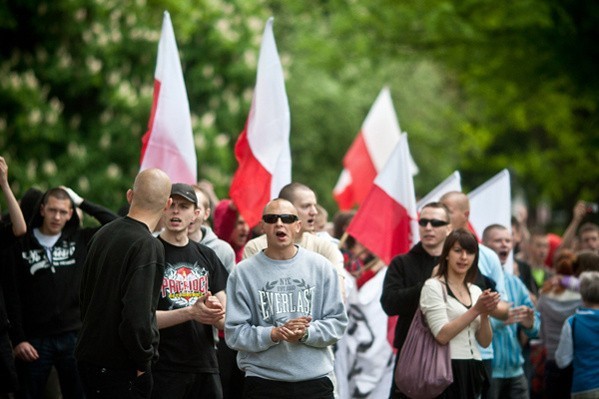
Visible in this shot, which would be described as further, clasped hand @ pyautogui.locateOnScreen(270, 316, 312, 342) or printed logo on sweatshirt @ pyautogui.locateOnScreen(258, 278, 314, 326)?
printed logo on sweatshirt @ pyautogui.locateOnScreen(258, 278, 314, 326)

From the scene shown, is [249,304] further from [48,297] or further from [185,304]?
[48,297]

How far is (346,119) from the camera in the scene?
103ft

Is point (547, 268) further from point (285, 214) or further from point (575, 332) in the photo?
point (285, 214)

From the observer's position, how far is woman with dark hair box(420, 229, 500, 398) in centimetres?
878

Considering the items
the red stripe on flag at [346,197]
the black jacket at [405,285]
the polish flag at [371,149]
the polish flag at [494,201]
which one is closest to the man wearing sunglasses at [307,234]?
the black jacket at [405,285]

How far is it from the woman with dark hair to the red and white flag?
8.70ft

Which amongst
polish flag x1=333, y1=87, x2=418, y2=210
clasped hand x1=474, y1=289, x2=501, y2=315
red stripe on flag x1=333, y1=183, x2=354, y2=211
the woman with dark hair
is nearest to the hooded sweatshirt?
the woman with dark hair

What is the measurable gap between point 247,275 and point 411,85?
91.3 feet

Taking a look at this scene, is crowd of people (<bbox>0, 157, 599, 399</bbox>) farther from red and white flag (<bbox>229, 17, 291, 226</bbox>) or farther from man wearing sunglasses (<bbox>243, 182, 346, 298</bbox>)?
red and white flag (<bbox>229, 17, 291, 226</bbox>)

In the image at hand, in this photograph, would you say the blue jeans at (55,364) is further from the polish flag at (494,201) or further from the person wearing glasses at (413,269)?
the polish flag at (494,201)

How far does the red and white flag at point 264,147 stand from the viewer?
11.4 meters

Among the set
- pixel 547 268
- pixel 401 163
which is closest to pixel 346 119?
pixel 547 268

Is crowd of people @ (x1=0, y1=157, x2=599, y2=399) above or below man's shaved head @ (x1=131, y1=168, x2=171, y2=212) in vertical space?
below

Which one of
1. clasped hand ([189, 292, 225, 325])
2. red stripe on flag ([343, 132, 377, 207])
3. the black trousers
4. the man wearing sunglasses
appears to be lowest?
the black trousers
